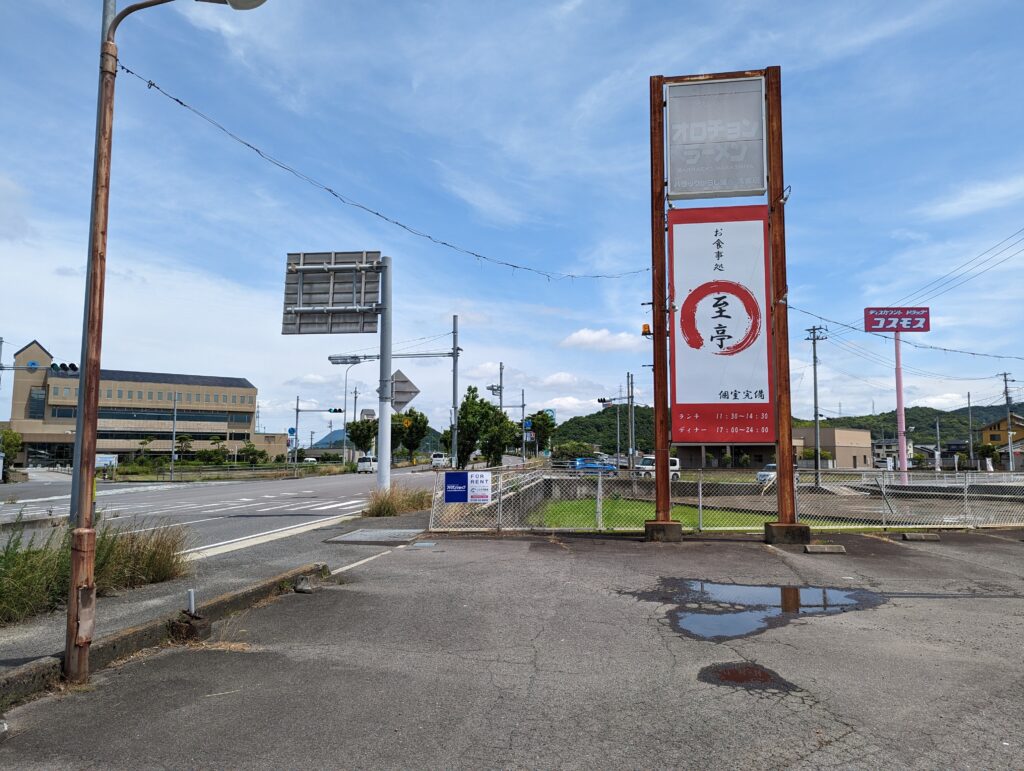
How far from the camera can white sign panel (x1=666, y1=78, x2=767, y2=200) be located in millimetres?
14055

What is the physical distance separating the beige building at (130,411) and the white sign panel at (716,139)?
80263mm

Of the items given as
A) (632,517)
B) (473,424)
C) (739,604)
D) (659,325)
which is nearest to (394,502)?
(632,517)

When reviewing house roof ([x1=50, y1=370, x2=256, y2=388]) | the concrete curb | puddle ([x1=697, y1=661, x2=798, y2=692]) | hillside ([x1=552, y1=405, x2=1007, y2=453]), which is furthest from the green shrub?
hillside ([x1=552, y1=405, x2=1007, y2=453])

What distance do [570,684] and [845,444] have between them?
3478 inches

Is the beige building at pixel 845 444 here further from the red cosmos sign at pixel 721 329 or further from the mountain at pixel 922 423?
the red cosmos sign at pixel 721 329

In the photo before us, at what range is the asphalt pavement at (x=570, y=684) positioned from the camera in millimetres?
4105

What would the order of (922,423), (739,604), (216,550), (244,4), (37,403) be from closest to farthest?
(244,4) → (739,604) → (216,550) → (37,403) → (922,423)

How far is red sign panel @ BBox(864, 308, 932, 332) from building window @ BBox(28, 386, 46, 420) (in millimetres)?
94783

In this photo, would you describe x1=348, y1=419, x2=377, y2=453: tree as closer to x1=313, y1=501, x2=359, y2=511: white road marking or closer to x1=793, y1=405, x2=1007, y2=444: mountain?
x1=313, y1=501, x2=359, y2=511: white road marking

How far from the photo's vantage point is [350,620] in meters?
7.34

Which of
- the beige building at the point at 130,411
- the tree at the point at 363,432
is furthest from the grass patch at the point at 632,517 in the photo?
the beige building at the point at 130,411

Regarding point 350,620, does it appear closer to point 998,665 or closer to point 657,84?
point 998,665

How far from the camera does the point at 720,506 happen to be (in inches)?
933

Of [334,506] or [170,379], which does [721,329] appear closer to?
[334,506]
